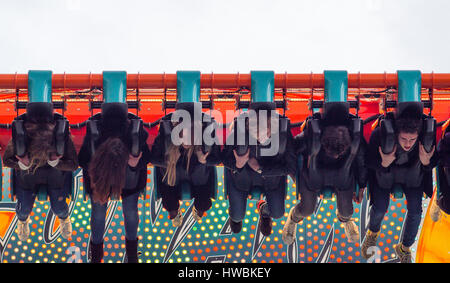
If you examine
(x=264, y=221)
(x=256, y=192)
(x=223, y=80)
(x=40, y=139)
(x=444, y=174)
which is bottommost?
(x=264, y=221)

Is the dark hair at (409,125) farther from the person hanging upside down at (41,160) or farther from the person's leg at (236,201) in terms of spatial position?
the person hanging upside down at (41,160)

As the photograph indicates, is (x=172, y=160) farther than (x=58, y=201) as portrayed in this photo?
No

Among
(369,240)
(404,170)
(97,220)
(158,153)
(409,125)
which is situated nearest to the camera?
(409,125)

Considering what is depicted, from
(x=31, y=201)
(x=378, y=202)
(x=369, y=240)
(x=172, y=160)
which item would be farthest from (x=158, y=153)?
(x=369, y=240)

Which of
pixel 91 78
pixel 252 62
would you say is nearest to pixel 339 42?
pixel 252 62

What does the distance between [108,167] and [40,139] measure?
33cm

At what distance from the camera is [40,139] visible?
6.79 feet

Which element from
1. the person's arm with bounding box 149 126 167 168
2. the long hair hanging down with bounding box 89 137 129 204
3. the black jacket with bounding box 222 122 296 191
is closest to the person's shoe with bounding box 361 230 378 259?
the black jacket with bounding box 222 122 296 191

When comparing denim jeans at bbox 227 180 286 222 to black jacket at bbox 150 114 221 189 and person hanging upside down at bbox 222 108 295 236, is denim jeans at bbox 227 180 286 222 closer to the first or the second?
person hanging upside down at bbox 222 108 295 236

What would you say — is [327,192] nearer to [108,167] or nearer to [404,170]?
[404,170]

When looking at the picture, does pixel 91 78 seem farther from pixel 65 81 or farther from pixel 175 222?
pixel 175 222

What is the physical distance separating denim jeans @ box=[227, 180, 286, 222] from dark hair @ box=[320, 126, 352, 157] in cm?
39

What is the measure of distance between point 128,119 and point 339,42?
1690 mm

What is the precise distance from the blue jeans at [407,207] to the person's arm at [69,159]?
1.46m
